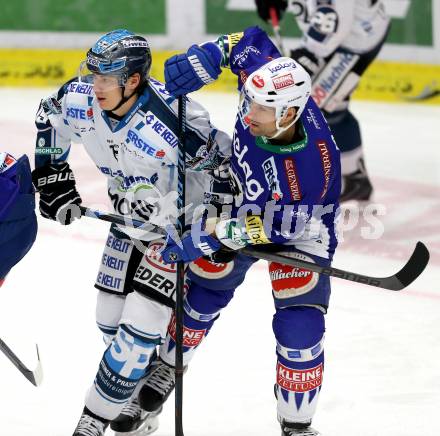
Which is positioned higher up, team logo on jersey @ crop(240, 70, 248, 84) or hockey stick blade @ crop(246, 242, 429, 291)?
team logo on jersey @ crop(240, 70, 248, 84)

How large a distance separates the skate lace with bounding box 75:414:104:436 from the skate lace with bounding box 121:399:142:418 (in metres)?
0.28

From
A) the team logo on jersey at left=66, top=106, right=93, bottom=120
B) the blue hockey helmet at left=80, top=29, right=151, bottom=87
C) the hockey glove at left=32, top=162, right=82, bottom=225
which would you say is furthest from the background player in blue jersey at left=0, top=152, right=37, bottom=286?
the blue hockey helmet at left=80, top=29, right=151, bottom=87

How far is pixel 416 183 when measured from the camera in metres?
7.82

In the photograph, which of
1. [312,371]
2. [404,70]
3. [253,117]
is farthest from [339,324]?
[404,70]

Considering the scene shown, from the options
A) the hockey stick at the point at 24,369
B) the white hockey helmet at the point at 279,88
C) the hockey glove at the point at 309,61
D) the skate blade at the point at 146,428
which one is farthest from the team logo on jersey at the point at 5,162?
the hockey glove at the point at 309,61

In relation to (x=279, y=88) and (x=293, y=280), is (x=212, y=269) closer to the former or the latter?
(x=293, y=280)

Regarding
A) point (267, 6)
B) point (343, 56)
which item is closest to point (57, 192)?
point (343, 56)

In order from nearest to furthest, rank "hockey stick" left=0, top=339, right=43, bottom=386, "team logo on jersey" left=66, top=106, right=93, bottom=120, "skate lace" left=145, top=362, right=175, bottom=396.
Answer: "team logo on jersey" left=66, top=106, right=93, bottom=120 → "hockey stick" left=0, top=339, right=43, bottom=386 → "skate lace" left=145, top=362, right=175, bottom=396

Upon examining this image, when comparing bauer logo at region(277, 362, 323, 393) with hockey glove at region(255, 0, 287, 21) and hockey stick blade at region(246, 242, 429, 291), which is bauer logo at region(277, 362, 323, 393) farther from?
hockey glove at region(255, 0, 287, 21)

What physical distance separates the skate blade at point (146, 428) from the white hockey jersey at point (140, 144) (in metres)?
0.77

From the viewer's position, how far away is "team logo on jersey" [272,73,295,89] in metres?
3.87

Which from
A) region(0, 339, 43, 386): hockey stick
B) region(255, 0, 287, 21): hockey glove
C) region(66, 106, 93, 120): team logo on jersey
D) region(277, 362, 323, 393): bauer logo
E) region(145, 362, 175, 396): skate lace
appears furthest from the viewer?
Result: region(255, 0, 287, 21): hockey glove

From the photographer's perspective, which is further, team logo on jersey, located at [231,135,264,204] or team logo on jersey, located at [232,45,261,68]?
team logo on jersey, located at [232,45,261,68]

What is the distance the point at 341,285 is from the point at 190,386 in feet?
4.69
